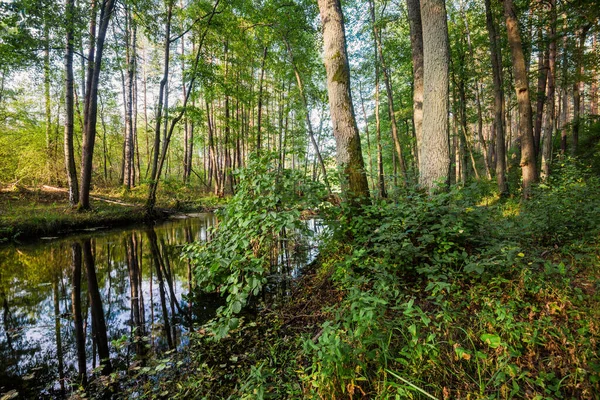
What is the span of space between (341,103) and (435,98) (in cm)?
130

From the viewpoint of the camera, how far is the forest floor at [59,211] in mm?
8047

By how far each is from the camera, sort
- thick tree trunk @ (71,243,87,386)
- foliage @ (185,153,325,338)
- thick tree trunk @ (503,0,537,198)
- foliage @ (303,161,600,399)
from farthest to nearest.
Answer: thick tree trunk @ (503,0,537,198)
foliage @ (185,153,325,338)
thick tree trunk @ (71,243,87,386)
foliage @ (303,161,600,399)

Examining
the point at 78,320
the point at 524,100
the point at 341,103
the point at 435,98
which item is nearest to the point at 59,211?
the point at 78,320

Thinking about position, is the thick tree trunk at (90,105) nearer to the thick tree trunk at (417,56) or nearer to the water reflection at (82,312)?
the water reflection at (82,312)

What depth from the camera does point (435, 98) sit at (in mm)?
3557

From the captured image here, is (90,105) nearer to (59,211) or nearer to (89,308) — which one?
(59,211)

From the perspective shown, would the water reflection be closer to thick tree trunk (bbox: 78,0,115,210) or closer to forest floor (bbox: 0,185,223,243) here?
forest floor (bbox: 0,185,223,243)

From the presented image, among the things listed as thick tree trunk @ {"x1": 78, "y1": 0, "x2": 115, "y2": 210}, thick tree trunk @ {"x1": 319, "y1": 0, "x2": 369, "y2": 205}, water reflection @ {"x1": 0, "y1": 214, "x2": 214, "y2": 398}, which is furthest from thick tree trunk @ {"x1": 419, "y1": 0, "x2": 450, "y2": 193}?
thick tree trunk @ {"x1": 78, "y1": 0, "x2": 115, "y2": 210}

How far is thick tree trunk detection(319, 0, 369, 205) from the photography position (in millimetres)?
3834

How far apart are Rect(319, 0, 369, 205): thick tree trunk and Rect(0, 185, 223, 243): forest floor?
3307mm

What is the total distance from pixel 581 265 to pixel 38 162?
18.3 meters

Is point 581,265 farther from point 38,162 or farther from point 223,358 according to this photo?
point 38,162

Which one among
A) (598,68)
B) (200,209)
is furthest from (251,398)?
(200,209)

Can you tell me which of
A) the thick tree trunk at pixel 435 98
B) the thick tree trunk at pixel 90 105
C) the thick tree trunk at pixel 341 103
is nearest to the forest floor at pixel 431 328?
the thick tree trunk at pixel 435 98
